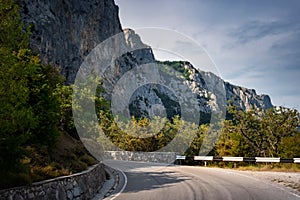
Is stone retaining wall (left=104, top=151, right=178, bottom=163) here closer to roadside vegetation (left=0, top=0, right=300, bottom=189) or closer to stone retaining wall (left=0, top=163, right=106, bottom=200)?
roadside vegetation (left=0, top=0, right=300, bottom=189)

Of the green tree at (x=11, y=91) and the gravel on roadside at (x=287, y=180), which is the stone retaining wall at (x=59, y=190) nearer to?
the green tree at (x=11, y=91)

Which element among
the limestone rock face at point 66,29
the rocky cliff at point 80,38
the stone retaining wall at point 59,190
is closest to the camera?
the stone retaining wall at point 59,190

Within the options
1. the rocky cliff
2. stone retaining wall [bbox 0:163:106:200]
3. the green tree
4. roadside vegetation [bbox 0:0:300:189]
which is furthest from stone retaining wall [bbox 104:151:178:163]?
the green tree

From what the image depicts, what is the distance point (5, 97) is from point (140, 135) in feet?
122

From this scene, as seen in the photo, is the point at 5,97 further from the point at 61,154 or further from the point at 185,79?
the point at 185,79

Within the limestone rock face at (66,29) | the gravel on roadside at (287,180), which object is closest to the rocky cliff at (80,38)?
the limestone rock face at (66,29)

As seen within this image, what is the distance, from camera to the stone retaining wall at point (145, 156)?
3359cm

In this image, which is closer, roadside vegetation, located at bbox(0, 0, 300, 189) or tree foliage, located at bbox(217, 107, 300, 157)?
roadside vegetation, located at bbox(0, 0, 300, 189)

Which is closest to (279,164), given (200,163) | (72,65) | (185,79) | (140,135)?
(200,163)

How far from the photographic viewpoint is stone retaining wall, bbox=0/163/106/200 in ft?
23.5

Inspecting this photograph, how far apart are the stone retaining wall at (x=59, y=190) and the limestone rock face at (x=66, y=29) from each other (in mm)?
56975

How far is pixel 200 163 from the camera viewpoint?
35156 millimetres

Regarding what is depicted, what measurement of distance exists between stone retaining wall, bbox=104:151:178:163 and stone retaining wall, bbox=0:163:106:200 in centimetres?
2189

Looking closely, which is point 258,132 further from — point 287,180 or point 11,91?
point 11,91
